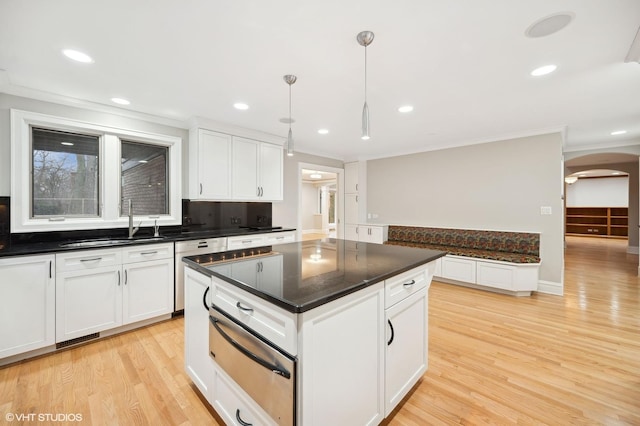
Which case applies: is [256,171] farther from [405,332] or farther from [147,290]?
[405,332]

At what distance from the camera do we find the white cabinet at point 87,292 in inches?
93.0

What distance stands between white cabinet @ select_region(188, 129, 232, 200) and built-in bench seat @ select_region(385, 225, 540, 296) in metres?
3.69

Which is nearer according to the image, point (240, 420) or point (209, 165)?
point (240, 420)

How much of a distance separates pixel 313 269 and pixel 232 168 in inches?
106

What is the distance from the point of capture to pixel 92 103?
2.87 metres

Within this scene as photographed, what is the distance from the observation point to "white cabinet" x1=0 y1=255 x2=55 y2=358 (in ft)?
6.93

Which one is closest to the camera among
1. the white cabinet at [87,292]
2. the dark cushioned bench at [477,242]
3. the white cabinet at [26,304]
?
the white cabinet at [26,304]

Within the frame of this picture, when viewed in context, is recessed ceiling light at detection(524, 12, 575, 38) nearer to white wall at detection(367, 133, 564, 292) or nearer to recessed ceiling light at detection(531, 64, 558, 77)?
recessed ceiling light at detection(531, 64, 558, 77)

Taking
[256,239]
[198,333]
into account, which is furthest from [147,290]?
[198,333]

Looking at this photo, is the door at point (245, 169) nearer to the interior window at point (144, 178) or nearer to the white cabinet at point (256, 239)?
the white cabinet at point (256, 239)

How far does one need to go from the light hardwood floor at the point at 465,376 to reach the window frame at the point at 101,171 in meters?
1.26

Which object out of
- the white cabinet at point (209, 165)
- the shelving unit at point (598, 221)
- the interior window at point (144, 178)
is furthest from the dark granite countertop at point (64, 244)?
the shelving unit at point (598, 221)

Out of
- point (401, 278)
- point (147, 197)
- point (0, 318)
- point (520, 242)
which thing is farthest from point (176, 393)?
point (520, 242)

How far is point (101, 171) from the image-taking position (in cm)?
304
